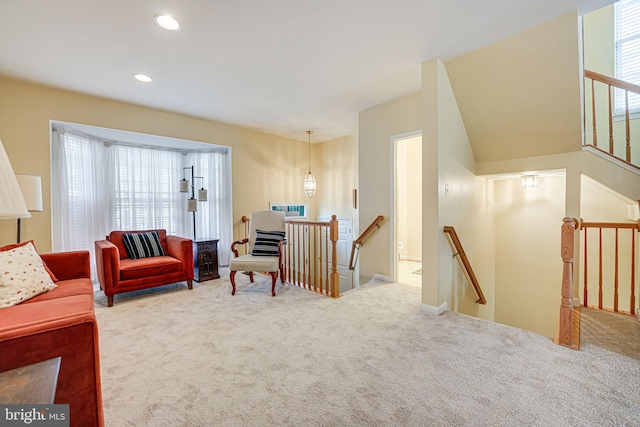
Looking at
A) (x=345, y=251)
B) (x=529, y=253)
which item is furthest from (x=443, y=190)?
(x=345, y=251)

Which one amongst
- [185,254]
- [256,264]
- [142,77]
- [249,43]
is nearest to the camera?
[249,43]

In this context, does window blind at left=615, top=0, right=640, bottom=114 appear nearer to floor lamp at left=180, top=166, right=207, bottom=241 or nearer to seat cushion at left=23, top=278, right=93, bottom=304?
floor lamp at left=180, top=166, right=207, bottom=241

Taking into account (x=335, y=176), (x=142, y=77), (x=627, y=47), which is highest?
(x=627, y=47)

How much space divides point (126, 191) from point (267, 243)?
2.57m

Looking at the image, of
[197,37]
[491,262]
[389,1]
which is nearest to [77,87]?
[197,37]

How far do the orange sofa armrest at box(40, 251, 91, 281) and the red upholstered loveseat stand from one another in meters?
0.29

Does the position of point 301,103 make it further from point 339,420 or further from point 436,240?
point 339,420

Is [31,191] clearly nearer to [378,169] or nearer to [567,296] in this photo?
[378,169]

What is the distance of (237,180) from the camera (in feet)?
16.8

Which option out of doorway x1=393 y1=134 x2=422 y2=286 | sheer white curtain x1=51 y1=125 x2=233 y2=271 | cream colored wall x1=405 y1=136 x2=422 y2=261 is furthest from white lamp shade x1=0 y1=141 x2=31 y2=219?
cream colored wall x1=405 y1=136 x2=422 y2=261

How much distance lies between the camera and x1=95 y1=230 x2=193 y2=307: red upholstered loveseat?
3172mm

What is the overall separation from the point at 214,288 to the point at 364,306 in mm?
2157

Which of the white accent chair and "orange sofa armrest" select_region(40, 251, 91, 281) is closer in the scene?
"orange sofa armrest" select_region(40, 251, 91, 281)

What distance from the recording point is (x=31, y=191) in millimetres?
2725
